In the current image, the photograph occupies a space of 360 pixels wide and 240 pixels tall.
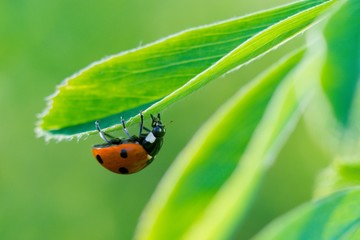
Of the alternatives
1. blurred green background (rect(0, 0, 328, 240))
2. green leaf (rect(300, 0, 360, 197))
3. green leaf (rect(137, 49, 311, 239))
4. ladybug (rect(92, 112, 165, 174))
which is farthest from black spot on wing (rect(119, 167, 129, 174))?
blurred green background (rect(0, 0, 328, 240))

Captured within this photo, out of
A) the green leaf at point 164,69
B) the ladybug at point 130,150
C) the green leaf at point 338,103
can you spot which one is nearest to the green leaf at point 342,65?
the green leaf at point 338,103

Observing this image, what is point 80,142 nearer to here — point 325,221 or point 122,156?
point 122,156

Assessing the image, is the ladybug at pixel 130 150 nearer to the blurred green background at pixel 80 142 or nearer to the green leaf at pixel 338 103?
the green leaf at pixel 338 103

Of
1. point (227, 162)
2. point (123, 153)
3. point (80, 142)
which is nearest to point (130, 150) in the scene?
point (123, 153)

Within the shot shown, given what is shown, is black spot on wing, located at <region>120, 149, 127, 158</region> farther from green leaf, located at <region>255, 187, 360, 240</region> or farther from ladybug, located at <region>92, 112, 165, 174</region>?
green leaf, located at <region>255, 187, 360, 240</region>

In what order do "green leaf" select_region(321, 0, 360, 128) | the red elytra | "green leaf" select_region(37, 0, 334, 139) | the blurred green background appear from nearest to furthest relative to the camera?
1. "green leaf" select_region(37, 0, 334, 139)
2. "green leaf" select_region(321, 0, 360, 128)
3. the red elytra
4. the blurred green background
